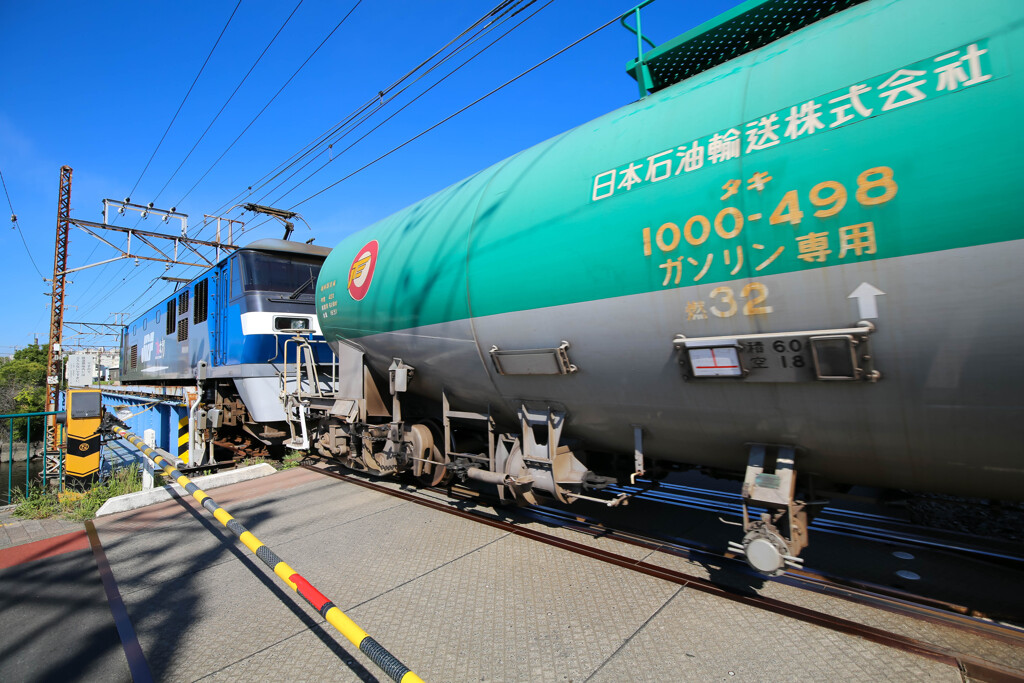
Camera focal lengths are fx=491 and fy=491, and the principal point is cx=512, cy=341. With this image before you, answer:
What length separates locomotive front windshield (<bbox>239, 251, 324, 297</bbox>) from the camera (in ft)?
32.1

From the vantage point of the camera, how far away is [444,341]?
15.5ft

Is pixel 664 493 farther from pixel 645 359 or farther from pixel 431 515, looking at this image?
pixel 645 359

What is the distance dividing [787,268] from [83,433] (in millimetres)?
10144

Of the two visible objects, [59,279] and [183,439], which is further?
[59,279]

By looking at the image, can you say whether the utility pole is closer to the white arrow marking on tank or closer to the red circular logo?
the red circular logo

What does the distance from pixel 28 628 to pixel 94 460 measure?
564 cm

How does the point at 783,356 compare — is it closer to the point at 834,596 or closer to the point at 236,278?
the point at 834,596

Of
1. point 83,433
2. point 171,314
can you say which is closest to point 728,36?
point 83,433

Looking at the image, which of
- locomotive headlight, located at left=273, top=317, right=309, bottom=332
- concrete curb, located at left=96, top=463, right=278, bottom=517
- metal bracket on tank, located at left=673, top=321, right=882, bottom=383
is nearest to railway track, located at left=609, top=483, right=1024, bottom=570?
metal bracket on tank, located at left=673, top=321, right=882, bottom=383

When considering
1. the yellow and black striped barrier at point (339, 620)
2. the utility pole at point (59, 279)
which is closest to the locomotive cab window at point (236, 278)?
the yellow and black striped barrier at point (339, 620)

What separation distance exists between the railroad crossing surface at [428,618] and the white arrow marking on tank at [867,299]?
192cm

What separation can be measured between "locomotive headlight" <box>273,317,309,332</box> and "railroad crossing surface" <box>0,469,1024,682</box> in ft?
17.1

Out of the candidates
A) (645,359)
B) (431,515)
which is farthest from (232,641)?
(645,359)

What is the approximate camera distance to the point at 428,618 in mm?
3447
